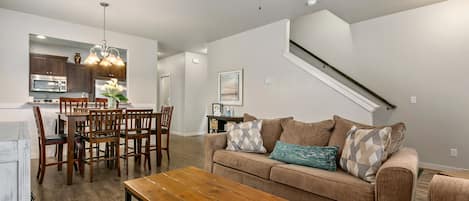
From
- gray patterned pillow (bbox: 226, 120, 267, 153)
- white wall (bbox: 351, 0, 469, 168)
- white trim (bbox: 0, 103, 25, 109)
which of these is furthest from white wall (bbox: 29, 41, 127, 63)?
white wall (bbox: 351, 0, 469, 168)

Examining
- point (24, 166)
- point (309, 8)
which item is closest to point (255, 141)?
point (24, 166)

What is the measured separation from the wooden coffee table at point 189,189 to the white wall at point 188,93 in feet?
17.9

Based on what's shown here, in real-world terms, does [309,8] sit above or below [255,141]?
above

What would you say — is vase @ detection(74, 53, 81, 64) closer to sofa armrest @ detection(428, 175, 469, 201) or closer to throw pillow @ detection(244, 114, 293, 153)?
throw pillow @ detection(244, 114, 293, 153)

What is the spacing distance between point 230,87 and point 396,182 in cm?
438

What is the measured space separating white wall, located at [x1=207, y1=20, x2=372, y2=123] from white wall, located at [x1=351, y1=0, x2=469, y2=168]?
1.34m

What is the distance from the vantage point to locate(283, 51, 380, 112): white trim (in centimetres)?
353

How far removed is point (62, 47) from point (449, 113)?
850 centimetres

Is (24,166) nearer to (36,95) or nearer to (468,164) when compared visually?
(468,164)

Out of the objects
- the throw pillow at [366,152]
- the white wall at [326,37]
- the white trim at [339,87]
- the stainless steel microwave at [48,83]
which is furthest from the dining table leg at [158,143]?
the stainless steel microwave at [48,83]

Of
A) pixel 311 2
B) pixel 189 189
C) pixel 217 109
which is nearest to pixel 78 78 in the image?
pixel 217 109

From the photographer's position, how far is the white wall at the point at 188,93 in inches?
293

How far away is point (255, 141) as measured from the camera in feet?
9.53

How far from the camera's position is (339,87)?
3881 mm
